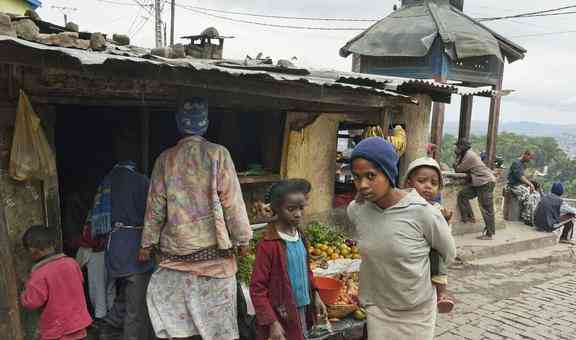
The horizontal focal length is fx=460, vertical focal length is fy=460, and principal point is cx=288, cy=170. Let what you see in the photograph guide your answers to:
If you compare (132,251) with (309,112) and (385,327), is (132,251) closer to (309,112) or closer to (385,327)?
(385,327)

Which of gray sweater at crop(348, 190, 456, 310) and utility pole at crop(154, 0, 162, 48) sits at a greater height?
utility pole at crop(154, 0, 162, 48)

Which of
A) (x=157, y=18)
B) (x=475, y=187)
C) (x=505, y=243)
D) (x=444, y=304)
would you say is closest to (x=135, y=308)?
(x=444, y=304)

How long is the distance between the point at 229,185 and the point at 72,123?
11.3 feet

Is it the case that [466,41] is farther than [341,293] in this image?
Yes

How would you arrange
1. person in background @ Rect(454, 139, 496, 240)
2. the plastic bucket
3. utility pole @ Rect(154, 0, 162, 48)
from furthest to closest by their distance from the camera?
utility pole @ Rect(154, 0, 162, 48), person in background @ Rect(454, 139, 496, 240), the plastic bucket

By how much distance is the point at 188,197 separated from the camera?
3494 millimetres

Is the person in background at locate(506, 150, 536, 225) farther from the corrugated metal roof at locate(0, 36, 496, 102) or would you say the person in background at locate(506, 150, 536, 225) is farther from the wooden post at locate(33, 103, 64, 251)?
the wooden post at locate(33, 103, 64, 251)

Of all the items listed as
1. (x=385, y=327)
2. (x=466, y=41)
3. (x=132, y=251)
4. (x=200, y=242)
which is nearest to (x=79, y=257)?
(x=132, y=251)

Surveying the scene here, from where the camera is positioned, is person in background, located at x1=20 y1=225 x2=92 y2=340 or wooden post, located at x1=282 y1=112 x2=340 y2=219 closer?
person in background, located at x1=20 y1=225 x2=92 y2=340

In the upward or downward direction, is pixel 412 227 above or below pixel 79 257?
above

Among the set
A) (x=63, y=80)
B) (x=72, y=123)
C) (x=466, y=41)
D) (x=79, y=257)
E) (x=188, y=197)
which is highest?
(x=466, y=41)

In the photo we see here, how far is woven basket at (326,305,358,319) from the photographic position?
4727 millimetres

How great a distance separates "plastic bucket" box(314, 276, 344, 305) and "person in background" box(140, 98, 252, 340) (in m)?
1.34

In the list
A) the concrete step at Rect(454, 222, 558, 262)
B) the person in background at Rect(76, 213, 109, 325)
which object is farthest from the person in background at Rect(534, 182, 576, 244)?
the person in background at Rect(76, 213, 109, 325)
